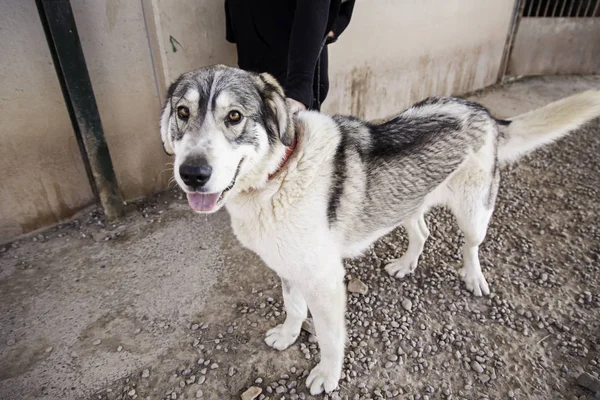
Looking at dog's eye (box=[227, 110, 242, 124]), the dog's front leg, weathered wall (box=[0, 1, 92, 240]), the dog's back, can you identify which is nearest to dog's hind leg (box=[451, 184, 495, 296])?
the dog's back

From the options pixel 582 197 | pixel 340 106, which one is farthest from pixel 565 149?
pixel 340 106

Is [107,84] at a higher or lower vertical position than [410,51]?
higher

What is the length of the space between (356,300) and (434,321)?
0.58 m

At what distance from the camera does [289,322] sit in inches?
102

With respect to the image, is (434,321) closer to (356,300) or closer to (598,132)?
(356,300)

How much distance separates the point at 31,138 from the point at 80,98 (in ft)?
2.01

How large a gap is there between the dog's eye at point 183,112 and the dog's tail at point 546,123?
218 centimetres

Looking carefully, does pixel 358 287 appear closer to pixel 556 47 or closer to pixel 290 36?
pixel 290 36

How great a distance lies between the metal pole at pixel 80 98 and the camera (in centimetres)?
292

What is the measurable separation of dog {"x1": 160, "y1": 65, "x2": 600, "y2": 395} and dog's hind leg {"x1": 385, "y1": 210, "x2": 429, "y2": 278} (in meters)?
0.41

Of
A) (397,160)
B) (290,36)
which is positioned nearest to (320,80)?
(290,36)

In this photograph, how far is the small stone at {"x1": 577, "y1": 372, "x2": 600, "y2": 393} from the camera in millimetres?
2289

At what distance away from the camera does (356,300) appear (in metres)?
2.98

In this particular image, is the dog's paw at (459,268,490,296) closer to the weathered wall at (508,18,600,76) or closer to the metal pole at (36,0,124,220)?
the metal pole at (36,0,124,220)
